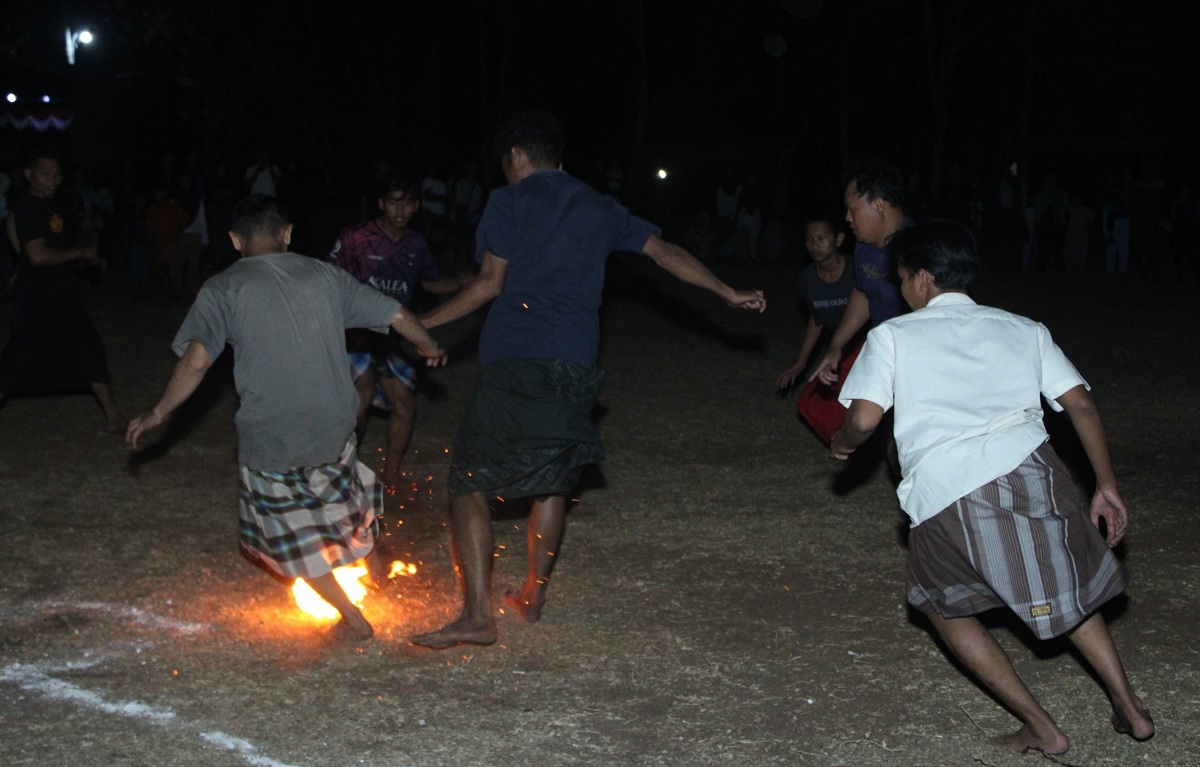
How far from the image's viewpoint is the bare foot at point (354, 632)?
4660mm

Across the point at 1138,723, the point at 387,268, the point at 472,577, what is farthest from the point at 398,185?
the point at 1138,723

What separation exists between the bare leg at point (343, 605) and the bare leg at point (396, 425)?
226 cm

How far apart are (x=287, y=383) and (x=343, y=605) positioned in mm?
825

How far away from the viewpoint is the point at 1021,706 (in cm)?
378

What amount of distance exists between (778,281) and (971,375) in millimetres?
16545

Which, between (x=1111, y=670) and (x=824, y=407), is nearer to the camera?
(x=1111, y=670)

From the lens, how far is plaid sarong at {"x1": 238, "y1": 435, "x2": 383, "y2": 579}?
4582 millimetres

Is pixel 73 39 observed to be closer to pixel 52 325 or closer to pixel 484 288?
pixel 52 325

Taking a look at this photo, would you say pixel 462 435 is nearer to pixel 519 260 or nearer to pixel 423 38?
pixel 519 260

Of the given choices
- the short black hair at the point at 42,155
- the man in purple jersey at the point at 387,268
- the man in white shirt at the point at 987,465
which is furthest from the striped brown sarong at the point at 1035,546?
the short black hair at the point at 42,155

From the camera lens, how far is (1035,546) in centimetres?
363

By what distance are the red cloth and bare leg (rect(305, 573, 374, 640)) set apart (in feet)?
9.22

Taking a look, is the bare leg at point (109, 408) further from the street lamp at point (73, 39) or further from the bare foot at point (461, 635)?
the street lamp at point (73, 39)

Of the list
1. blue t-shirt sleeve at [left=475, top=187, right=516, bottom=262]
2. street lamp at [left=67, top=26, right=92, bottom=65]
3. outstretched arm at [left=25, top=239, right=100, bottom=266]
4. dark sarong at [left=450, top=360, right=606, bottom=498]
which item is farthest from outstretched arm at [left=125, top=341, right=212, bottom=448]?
street lamp at [left=67, top=26, right=92, bottom=65]
